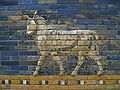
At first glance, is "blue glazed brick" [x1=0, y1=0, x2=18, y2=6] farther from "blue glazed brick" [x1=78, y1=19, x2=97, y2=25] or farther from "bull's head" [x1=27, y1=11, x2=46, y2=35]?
"blue glazed brick" [x1=78, y1=19, x2=97, y2=25]

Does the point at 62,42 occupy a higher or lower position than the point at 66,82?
higher

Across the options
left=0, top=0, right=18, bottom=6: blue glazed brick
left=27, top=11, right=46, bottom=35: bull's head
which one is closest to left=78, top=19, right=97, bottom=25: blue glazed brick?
left=27, top=11, right=46, bottom=35: bull's head

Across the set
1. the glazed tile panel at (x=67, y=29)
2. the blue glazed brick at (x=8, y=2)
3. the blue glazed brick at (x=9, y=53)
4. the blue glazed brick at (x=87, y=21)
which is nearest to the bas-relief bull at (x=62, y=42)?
the glazed tile panel at (x=67, y=29)

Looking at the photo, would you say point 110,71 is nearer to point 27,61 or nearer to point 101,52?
point 101,52

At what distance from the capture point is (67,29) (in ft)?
15.9

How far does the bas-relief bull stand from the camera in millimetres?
4859

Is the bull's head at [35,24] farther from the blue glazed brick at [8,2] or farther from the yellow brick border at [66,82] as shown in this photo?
the yellow brick border at [66,82]

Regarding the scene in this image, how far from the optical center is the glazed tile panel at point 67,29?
192 inches

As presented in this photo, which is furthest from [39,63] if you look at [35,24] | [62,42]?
[35,24]

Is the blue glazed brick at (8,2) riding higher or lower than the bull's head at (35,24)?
higher

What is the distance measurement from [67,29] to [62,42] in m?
0.34

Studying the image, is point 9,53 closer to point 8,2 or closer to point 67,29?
point 8,2

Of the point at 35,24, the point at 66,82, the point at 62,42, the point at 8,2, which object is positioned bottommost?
the point at 66,82

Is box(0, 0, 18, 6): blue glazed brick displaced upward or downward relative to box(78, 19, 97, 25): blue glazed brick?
upward
